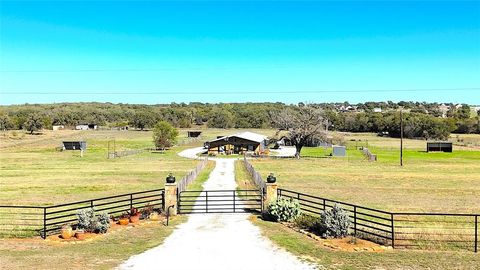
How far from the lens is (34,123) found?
5782 inches

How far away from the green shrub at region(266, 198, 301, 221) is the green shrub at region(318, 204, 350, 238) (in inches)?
129

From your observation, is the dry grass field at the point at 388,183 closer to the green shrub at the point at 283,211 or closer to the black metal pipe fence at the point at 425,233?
the black metal pipe fence at the point at 425,233

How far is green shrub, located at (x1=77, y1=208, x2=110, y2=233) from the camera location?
18647 mm

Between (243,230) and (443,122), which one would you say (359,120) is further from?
(243,230)

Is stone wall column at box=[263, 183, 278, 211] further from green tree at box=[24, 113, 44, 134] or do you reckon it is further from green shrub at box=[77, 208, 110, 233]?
green tree at box=[24, 113, 44, 134]

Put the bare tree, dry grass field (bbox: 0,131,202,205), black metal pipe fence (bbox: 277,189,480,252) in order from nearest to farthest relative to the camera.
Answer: black metal pipe fence (bbox: 277,189,480,252) → dry grass field (bbox: 0,131,202,205) → the bare tree

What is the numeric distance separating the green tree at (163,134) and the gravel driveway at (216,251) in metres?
66.2

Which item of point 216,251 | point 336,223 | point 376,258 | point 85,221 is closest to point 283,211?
point 336,223

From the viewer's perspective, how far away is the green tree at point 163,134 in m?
86.0

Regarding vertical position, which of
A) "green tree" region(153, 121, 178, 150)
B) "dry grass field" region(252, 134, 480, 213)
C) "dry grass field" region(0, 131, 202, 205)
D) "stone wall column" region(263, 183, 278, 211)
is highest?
"green tree" region(153, 121, 178, 150)

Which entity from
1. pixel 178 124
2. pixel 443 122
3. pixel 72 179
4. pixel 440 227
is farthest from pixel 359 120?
pixel 440 227

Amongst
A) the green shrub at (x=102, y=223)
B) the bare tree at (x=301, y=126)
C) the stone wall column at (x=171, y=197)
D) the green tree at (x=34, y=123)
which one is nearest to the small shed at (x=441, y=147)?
the bare tree at (x=301, y=126)

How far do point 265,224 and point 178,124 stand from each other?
178386 mm

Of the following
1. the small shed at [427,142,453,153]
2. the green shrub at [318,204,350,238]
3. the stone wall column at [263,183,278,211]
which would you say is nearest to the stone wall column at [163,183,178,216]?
the stone wall column at [263,183,278,211]
